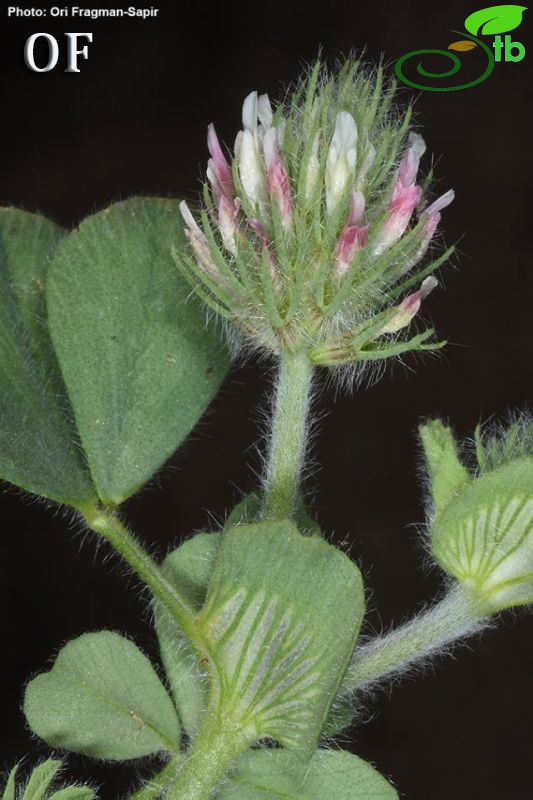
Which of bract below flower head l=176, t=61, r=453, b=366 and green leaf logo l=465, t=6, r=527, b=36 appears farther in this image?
green leaf logo l=465, t=6, r=527, b=36

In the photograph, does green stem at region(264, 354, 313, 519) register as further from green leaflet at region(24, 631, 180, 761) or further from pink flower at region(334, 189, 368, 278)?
green leaflet at region(24, 631, 180, 761)

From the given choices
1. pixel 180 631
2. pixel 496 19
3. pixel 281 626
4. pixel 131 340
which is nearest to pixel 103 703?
pixel 180 631

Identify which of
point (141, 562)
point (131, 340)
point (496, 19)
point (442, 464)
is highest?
point (496, 19)

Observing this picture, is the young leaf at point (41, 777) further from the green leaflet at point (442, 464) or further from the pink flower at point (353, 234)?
the pink flower at point (353, 234)

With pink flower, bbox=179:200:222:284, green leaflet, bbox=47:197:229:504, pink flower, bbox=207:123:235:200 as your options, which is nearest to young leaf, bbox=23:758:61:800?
green leaflet, bbox=47:197:229:504

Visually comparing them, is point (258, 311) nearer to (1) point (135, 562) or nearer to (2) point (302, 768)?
(1) point (135, 562)

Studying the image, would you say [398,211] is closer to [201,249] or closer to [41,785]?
[201,249]
